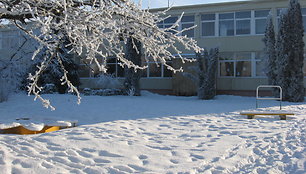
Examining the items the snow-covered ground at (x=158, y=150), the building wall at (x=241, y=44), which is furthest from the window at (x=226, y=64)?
the snow-covered ground at (x=158, y=150)

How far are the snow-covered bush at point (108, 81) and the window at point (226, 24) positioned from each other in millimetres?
7793

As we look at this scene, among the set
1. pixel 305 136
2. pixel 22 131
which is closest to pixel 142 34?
pixel 22 131

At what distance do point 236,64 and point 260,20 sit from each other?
316 cm

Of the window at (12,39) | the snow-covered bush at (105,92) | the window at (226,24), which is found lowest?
the snow-covered bush at (105,92)

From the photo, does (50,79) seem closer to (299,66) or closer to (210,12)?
(210,12)

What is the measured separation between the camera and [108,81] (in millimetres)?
23562

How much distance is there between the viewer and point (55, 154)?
5.04 m

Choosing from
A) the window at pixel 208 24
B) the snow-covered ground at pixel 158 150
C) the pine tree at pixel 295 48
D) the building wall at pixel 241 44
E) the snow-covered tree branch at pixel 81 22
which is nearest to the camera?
the snow-covered tree branch at pixel 81 22

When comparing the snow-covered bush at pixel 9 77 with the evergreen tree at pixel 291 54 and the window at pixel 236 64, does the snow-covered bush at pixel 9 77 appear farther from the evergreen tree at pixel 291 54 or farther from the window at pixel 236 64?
the evergreen tree at pixel 291 54

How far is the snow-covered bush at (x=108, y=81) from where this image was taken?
2331 centimetres

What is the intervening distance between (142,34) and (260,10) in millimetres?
19271


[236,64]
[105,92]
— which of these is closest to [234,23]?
[236,64]

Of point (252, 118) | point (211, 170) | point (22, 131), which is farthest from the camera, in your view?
point (252, 118)

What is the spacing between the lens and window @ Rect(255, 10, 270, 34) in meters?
21.8
